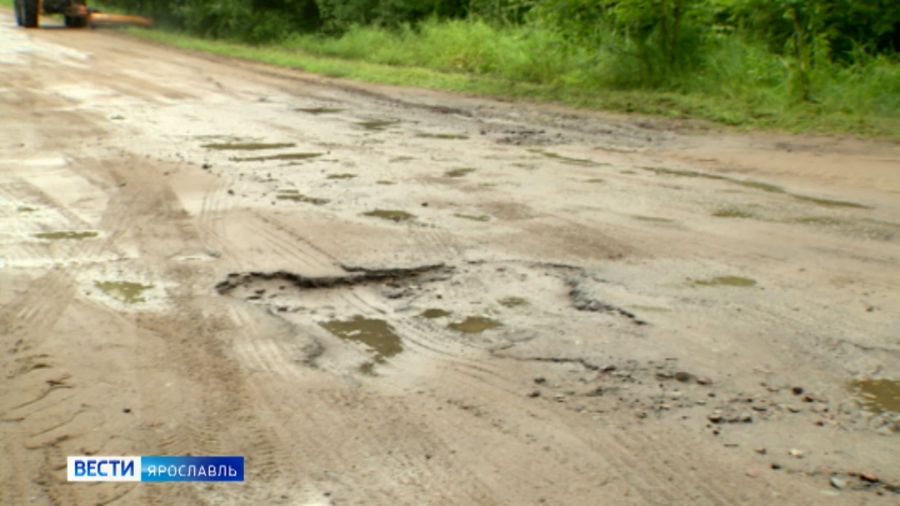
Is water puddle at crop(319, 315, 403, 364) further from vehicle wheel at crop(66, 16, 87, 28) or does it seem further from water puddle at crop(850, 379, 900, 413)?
vehicle wheel at crop(66, 16, 87, 28)

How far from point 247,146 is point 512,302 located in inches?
236

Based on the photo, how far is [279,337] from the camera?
16.8 ft

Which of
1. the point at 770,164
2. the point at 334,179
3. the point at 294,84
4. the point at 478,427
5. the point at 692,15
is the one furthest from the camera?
the point at 294,84

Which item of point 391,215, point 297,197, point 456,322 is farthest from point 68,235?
point 456,322

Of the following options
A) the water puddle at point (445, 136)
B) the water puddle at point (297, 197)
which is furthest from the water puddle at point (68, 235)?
the water puddle at point (445, 136)

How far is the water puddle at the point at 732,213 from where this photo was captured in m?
7.61

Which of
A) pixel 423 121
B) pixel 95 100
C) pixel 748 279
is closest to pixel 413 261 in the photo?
pixel 748 279

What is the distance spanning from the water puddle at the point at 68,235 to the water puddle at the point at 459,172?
3.30 metres

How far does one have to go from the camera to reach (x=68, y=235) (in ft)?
23.6

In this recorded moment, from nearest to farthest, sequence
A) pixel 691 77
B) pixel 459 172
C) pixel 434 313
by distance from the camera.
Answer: pixel 434 313 < pixel 459 172 < pixel 691 77

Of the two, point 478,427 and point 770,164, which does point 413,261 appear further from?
point 770,164

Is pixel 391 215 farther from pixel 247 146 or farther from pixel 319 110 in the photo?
pixel 319 110

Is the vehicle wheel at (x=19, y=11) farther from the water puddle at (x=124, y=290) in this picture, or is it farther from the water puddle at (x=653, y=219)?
the water puddle at (x=653, y=219)

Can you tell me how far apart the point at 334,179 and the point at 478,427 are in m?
5.23
